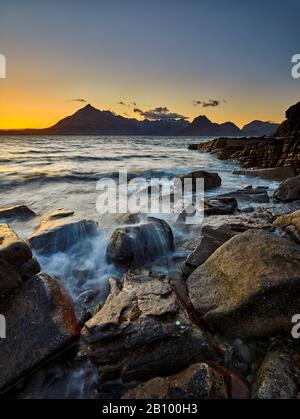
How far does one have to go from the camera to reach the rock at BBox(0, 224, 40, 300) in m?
3.71

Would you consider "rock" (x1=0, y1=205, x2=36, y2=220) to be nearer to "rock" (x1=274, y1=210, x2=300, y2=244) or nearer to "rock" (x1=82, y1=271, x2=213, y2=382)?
"rock" (x1=82, y1=271, x2=213, y2=382)

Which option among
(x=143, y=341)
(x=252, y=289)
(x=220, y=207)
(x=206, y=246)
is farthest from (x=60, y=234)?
(x=220, y=207)

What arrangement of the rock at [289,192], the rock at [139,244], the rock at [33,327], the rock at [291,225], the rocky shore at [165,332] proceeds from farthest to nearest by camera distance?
1. the rock at [289,192]
2. the rock at [139,244]
3. the rock at [291,225]
4. the rock at [33,327]
5. the rocky shore at [165,332]

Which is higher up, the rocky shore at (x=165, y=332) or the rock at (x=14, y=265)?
the rock at (x=14, y=265)

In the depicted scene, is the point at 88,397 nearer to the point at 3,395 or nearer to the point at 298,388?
the point at 3,395

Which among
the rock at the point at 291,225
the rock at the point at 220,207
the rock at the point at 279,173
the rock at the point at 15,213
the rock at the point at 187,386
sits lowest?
the rock at the point at 187,386

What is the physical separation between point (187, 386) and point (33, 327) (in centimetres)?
199

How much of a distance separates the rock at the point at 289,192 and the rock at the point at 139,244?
590 centimetres

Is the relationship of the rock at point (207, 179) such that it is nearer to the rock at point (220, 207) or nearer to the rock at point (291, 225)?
the rock at point (220, 207)

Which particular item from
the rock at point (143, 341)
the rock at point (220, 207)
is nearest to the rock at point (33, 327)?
the rock at point (143, 341)

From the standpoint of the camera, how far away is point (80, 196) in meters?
A: 12.4

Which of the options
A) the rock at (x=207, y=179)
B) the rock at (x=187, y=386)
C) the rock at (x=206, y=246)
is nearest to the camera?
the rock at (x=187, y=386)

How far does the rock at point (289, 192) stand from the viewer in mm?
9969

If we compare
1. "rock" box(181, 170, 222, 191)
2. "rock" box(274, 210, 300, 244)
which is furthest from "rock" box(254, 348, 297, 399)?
"rock" box(181, 170, 222, 191)
